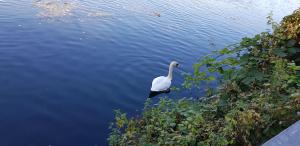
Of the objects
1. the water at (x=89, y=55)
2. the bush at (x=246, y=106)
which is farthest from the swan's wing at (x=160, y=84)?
the bush at (x=246, y=106)

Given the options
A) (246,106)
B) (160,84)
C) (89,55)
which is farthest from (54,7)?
(246,106)

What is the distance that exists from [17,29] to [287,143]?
16235 millimetres

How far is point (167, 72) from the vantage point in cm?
1553

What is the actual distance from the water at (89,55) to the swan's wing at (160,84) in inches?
17.7

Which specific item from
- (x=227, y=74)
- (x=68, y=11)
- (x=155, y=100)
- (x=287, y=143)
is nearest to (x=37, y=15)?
(x=68, y=11)

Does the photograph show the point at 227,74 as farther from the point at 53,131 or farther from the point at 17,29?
the point at 17,29

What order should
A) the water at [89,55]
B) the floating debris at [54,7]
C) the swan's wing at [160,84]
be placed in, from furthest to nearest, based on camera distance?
the floating debris at [54,7] < the swan's wing at [160,84] < the water at [89,55]

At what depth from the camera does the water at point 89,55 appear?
1057 cm

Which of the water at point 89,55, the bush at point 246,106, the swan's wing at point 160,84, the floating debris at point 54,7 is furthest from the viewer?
the floating debris at point 54,7

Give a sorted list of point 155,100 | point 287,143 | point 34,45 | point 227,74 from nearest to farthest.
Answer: point 287,143
point 227,74
point 155,100
point 34,45

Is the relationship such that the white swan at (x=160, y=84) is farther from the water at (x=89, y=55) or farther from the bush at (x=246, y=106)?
the bush at (x=246, y=106)

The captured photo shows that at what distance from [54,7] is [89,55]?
21.5ft

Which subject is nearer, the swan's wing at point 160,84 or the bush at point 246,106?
the bush at point 246,106

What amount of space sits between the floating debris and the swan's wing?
8.85m
